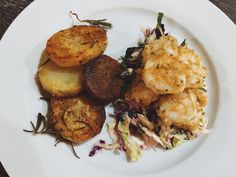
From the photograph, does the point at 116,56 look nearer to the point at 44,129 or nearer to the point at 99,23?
the point at 99,23

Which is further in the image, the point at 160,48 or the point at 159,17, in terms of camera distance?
the point at 159,17

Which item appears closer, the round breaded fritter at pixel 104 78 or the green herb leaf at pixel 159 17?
the round breaded fritter at pixel 104 78

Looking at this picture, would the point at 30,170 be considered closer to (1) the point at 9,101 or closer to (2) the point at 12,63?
(1) the point at 9,101

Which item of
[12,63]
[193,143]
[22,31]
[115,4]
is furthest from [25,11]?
[193,143]

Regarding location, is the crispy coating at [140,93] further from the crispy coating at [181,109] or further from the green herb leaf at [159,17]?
the green herb leaf at [159,17]

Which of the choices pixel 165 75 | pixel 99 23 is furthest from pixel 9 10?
pixel 165 75

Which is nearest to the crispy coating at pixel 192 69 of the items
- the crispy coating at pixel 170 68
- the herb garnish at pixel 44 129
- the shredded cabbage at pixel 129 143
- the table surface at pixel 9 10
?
the crispy coating at pixel 170 68

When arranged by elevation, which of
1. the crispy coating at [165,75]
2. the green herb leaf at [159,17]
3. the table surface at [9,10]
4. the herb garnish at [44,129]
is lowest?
the herb garnish at [44,129]
